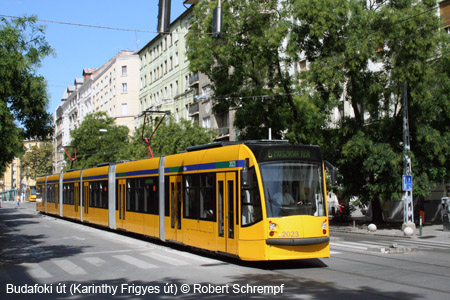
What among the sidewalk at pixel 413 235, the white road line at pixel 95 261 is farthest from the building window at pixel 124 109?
the white road line at pixel 95 261

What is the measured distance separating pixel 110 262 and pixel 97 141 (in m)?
56.6

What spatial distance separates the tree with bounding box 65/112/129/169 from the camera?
68.9m

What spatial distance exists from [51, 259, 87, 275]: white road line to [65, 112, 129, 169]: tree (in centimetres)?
5366

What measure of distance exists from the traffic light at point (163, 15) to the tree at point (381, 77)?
15.5m

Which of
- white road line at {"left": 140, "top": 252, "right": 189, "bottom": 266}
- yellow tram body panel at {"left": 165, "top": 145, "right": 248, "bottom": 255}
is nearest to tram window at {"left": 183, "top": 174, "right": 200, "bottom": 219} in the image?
yellow tram body panel at {"left": 165, "top": 145, "right": 248, "bottom": 255}

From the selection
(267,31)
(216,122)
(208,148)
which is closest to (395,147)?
(267,31)

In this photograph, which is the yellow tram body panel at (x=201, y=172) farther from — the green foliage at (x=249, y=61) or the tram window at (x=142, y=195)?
the green foliage at (x=249, y=61)

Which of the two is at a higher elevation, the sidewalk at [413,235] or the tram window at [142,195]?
the tram window at [142,195]

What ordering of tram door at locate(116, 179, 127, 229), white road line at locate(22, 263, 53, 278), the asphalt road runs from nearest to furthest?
the asphalt road
white road line at locate(22, 263, 53, 278)
tram door at locate(116, 179, 127, 229)

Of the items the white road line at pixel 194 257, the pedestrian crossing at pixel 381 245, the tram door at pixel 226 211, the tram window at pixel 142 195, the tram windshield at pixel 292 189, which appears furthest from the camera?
the tram window at pixel 142 195

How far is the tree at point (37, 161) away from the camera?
118 meters

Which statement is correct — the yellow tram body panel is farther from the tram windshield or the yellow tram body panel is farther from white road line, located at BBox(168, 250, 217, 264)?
the tram windshield

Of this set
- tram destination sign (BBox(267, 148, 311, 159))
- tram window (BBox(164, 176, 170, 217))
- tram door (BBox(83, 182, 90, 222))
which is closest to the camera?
tram destination sign (BBox(267, 148, 311, 159))

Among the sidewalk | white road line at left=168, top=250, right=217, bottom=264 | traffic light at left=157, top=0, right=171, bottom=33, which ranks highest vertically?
traffic light at left=157, top=0, right=171, bottom=33
